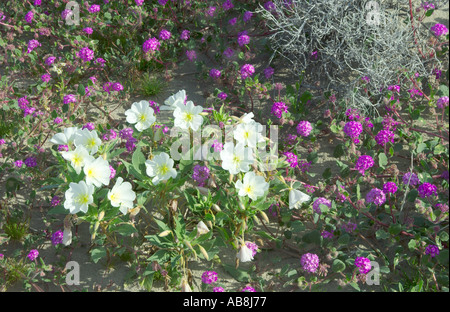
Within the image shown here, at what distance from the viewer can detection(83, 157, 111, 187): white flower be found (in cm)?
265

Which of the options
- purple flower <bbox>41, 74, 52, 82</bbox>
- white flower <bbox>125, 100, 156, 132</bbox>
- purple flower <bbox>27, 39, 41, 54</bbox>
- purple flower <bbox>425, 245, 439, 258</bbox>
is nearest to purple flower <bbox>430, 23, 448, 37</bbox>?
purple flower <bbox>425, 245, 439, 258</bbox>

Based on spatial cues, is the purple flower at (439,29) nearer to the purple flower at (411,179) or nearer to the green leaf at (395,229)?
the purple flower at (411,179)

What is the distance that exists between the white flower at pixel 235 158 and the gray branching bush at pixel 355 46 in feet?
4.09

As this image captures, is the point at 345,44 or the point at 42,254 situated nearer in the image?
the point at 42,254

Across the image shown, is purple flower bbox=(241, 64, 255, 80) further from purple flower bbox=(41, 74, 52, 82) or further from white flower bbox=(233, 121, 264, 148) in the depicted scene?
purple flower bbox=(41, 74, 52, 82)

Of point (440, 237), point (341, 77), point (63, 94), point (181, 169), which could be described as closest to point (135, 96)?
point (63, 94)

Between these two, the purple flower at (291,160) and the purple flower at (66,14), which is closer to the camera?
the purple flower at (291,160)

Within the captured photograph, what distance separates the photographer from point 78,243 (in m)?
3.21

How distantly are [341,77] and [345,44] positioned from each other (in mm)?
249

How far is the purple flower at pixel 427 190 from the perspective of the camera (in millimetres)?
3000

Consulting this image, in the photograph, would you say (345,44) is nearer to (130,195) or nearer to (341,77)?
(341,77)

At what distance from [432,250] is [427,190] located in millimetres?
348

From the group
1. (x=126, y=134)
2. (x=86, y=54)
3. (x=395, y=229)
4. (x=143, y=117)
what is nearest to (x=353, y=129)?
(x=395, y=229)
